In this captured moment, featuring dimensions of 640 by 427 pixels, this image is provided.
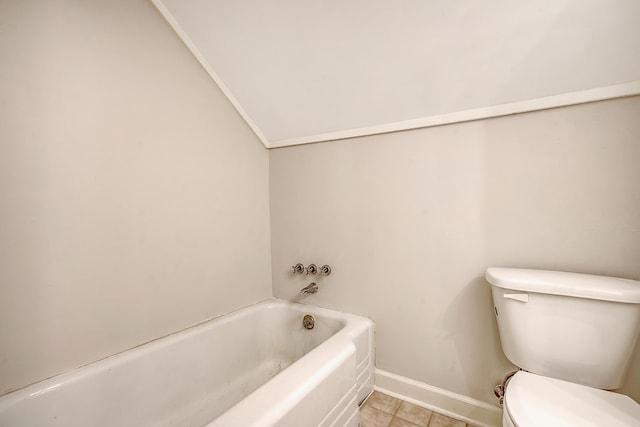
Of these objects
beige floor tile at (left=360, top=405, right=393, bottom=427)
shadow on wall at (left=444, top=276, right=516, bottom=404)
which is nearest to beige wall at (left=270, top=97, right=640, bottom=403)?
shadow on wall at (left=444, top=276, right=516, bottom=404)

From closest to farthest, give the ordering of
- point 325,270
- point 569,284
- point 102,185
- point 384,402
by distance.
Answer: point 569,284 < point 102,185 < point 384,402 < point 325,270

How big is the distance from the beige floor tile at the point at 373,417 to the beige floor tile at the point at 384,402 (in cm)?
3

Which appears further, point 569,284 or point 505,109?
point 505,109

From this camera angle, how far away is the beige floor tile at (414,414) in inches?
50.8

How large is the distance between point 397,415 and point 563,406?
2.54ft

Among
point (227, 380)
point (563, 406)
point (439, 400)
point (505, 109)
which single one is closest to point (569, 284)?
point (563, 406)

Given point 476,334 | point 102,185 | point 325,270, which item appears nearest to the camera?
point 102,185

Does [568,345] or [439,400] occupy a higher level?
[568,345]

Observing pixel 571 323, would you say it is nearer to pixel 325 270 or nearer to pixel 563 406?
pixel 563 406

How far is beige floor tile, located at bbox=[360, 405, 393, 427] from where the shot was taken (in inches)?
50.5

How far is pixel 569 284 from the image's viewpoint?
92 centimetres

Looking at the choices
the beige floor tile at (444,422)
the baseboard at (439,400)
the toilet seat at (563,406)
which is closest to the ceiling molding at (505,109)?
the toilet seat at (563,406)

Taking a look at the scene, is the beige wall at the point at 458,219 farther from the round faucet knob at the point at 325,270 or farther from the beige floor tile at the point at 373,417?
the beige floor tile at the point at 373,417

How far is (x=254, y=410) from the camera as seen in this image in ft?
2.57
